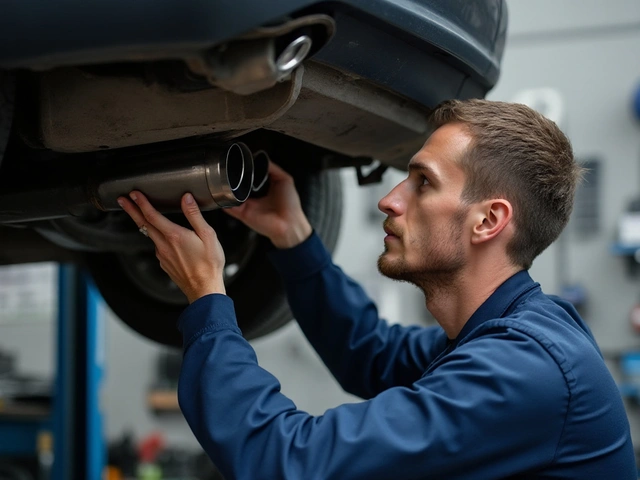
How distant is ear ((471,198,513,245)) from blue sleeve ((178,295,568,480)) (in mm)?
173

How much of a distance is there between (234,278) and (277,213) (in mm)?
172

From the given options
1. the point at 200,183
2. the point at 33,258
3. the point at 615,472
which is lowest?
the point at 615,472

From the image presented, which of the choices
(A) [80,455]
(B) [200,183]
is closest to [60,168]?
(B) [200,183]

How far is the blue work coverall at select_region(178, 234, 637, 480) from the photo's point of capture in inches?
31.9

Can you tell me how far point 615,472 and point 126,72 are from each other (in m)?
0.72

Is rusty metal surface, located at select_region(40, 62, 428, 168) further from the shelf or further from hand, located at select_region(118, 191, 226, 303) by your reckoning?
the shelf

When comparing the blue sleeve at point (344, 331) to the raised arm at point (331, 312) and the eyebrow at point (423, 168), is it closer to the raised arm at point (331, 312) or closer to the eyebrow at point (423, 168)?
the raised arm at point (331, 312)

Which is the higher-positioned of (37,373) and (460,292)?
(460,292)

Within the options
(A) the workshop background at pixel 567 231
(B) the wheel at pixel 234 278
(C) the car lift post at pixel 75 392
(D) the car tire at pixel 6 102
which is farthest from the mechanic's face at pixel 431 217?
(A) the workshop background at pixel 567 231

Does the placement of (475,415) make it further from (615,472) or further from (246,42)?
(246,42)

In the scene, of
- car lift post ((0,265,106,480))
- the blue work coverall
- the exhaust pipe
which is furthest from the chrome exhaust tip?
car lift post ((0,265,106,480))

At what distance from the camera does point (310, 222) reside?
4.45ft

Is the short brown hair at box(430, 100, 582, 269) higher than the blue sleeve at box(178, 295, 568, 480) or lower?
higher

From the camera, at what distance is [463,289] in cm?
105
